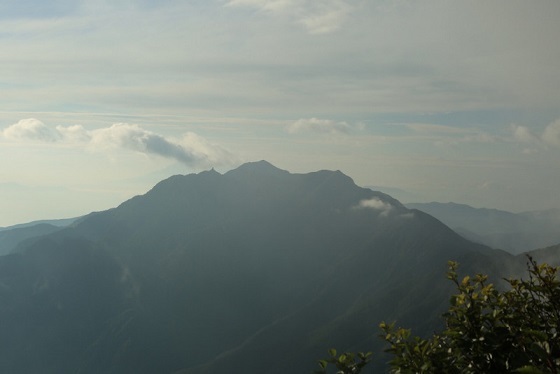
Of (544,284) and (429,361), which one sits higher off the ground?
(544,284)

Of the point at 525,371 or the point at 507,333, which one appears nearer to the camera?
the point at 525,371

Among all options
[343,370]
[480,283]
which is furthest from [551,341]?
[343,370]

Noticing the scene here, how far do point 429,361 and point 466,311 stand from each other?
241 centimetres

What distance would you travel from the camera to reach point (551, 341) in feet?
52.7

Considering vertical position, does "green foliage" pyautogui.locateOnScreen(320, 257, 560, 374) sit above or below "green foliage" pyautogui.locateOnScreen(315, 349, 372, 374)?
above

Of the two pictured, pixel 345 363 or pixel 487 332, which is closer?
pixel 487 332

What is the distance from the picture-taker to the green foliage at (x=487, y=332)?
17.9 meters

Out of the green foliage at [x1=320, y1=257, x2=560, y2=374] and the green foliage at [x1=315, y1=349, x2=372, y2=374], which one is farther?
the green foliage at [x1=315, y1=349, x2=372, y2=374]

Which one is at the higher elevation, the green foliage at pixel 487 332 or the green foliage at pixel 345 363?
the green foliage at pixel 487 332

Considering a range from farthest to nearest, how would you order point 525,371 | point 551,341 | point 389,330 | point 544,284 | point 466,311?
1. point 389,330
2. point 466,311
3. point 544,284
4. point 551,341
5. point 525,371

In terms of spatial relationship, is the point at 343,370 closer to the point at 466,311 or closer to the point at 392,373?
the point at 392,373

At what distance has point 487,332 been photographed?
1847 centimetres

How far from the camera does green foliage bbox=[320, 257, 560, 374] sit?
17891 mm

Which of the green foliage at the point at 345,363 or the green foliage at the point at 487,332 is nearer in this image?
the green foliage at the point at 487,332
